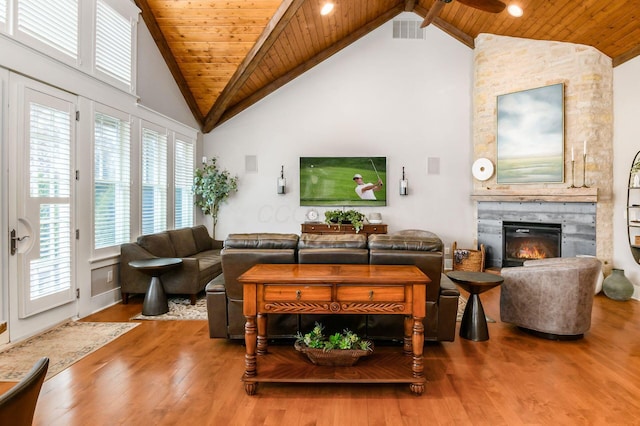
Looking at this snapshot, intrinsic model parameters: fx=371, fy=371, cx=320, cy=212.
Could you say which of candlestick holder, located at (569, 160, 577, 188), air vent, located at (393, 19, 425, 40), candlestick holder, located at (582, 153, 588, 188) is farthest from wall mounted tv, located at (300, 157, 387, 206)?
candlestick holder, located at (582, 153, 588, 188)

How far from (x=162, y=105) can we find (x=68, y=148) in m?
2.15

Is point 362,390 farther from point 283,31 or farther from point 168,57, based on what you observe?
point 168,57

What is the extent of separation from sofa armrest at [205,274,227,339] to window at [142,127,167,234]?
8.37 ft

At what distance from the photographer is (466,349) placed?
3.28 meters

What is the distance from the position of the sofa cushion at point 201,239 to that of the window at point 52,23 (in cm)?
306

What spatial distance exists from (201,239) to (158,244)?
1.36 metres

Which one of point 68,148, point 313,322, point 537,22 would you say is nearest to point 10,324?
point 68,148

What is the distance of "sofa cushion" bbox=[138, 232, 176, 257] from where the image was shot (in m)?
4.73

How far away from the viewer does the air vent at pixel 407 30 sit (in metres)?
7.08

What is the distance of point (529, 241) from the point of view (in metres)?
6.24

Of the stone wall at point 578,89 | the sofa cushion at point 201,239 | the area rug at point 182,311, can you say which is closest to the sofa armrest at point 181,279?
the area rug at point 182,311

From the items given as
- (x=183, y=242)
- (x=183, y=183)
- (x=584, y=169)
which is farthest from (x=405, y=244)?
(x=183, y=183)

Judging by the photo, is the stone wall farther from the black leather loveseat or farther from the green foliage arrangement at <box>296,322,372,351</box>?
the green foliage arrangement at <box>296,322,372,351</box>

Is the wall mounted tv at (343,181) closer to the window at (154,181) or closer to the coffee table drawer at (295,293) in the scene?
the window at (154,181)
